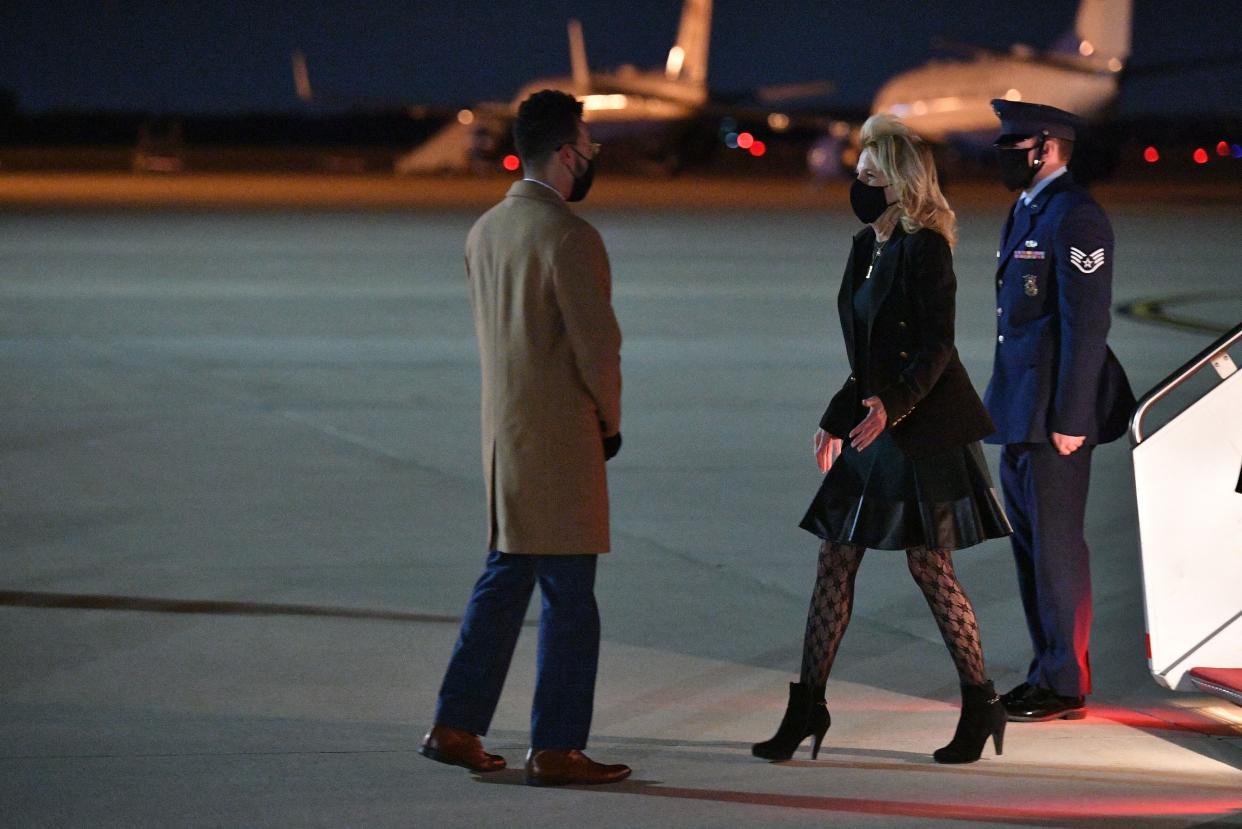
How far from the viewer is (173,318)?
54.0ft

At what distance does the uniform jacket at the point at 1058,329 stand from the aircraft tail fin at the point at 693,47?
5378cm

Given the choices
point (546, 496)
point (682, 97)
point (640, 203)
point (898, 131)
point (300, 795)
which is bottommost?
point (300, 795)

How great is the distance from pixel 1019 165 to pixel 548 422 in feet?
5.66

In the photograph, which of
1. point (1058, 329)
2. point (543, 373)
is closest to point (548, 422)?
point (543, 373)

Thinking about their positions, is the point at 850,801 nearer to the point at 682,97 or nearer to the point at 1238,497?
the point at 1238,497

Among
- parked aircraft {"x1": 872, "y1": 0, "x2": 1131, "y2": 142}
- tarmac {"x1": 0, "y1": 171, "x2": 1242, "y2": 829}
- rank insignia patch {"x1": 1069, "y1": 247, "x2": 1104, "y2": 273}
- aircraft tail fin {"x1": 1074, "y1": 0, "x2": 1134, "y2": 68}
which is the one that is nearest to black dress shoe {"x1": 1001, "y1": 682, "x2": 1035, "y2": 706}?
tarmac {"x1": 0, "y1": 171, "x2": 1242, "y2": 829}

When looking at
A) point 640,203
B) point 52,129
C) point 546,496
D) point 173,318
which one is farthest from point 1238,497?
point 52,129

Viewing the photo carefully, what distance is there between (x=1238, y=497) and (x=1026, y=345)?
32.2 inches

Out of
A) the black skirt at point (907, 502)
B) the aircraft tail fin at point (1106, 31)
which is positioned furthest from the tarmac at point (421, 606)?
the aircraft tail fin at point (1106, 31)

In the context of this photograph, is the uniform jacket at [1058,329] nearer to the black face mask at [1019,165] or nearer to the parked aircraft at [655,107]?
the black face mask at [1019,165]

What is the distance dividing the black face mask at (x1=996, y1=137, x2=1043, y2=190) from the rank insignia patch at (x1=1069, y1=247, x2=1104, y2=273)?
0.28 meters

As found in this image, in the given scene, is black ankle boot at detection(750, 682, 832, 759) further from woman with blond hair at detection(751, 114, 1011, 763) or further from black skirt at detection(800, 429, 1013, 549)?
black skirt at detection(800, 429, 1013, 549)

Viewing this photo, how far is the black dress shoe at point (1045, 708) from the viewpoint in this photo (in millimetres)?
5098

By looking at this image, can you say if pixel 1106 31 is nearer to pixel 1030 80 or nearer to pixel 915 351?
pixel 1030 80
